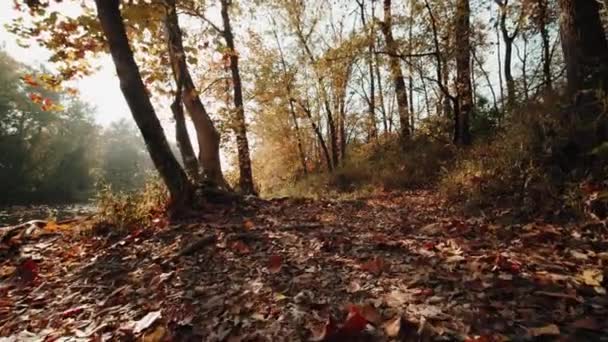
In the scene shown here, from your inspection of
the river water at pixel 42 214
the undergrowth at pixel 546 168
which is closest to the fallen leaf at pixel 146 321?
the river water at pixel 42 214

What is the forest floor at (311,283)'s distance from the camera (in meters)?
1.55

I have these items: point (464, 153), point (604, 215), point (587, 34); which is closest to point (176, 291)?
point (604, 215)

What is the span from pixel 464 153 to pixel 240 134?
18.2 feet

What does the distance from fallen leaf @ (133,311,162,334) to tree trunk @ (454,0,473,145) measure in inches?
286

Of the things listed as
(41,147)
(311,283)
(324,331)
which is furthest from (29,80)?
(41,147)

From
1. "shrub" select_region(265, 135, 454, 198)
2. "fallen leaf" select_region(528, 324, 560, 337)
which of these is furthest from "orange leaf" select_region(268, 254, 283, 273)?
"shrub" select_region(265, 135, 454, 198)

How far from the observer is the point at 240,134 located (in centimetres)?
936

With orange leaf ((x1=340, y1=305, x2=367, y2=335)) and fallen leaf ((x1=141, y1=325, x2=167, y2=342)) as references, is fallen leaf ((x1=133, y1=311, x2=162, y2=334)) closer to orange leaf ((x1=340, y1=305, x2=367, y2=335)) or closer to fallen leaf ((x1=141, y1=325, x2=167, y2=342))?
fallen leaf ((x1=141, y1=325, x2=167, y2=342))

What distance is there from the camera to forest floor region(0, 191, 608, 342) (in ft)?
5.08

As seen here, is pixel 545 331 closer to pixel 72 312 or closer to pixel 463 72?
pixel 72 312

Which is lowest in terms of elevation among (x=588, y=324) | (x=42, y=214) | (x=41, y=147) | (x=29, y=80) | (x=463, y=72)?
(x=42, y=214)

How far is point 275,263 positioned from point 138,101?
96.9 inches

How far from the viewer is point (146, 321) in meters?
1.76

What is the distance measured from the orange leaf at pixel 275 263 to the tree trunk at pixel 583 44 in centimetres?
355
